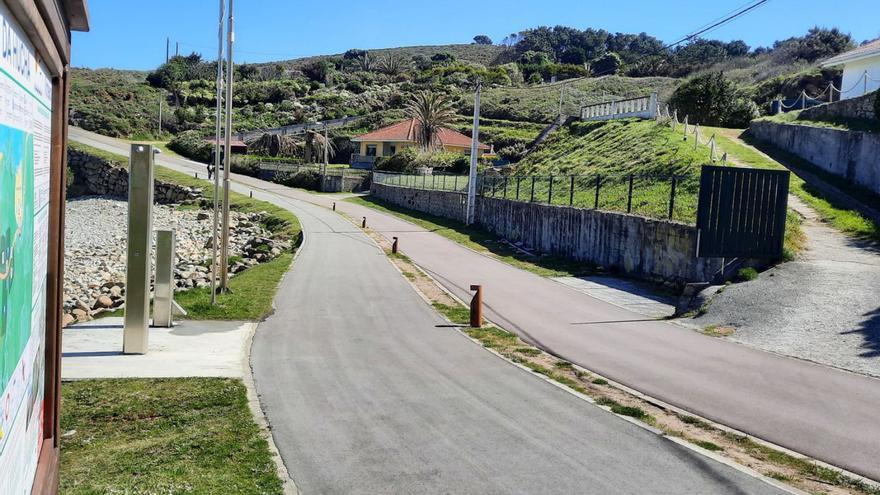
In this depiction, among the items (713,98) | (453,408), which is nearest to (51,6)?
(453,408)

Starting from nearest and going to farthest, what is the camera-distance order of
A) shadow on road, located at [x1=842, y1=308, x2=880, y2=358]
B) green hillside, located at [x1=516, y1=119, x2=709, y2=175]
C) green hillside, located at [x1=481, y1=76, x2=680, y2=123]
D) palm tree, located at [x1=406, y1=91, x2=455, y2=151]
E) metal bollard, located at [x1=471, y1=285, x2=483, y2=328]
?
shadow on road, located at [x1=842, y1=308, x2=880, y2=358]
metal bollard, located at [x1=471, y1=285, x2=483, y2=328]
green hillside, located at [x1=516, y1=119, x2=709, y2=175]
palm tree, located at [x1=406, y1=91, x2=455, y2=151]
green hillside, located at [x1=481, y1=76, x2=680, y2=123]

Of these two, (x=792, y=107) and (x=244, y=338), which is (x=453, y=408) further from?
(x=792, y=107)

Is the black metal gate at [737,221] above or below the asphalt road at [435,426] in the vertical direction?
above

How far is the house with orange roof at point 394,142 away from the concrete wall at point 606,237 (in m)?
35.1

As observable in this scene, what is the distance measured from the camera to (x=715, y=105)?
44375 mm

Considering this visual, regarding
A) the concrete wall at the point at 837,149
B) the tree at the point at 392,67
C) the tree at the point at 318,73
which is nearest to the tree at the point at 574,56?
the tree at the point at 392,67

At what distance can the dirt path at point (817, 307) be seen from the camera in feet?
43.2

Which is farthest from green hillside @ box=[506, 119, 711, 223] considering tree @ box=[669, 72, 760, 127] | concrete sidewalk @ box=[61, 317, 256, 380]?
concrete sidewalk @ box=[61, 317, 256, 380]

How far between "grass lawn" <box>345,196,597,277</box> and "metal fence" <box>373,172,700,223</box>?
2.05 meters

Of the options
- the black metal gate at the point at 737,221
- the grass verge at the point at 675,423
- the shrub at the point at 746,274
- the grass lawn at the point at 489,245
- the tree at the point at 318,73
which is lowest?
the grass verge at the point at 675,423

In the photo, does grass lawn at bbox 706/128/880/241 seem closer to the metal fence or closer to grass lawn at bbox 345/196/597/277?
the metal fence

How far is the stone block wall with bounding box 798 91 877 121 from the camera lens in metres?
27.9

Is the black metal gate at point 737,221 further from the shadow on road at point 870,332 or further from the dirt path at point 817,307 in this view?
the shadow on road at point 870,332

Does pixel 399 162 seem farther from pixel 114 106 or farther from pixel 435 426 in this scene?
pixel 435 426
